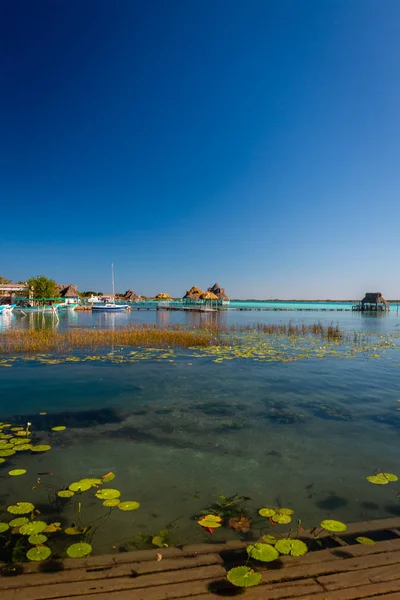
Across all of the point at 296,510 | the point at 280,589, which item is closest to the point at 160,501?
the point at 296,510

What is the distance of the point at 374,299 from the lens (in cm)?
7444

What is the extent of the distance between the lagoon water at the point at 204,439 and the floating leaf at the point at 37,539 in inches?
14.9

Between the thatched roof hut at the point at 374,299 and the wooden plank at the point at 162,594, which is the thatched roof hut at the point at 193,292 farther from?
the wooden plank at the point at 162,594

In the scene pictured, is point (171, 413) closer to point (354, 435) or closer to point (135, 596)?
point (354, 435)

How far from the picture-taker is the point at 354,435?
20.2 ft

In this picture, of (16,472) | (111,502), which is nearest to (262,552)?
(111,502)

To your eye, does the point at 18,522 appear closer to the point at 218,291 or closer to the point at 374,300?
the point at 374,300

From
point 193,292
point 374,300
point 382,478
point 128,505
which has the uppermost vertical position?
point 193,292

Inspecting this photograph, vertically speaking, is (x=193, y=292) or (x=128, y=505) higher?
(x=193, y=292)

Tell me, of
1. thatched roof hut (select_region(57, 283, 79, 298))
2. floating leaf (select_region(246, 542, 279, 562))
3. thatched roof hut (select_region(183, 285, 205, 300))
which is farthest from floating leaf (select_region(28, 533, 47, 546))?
thatched roof hut (select_region(57, 283, 79, 298))

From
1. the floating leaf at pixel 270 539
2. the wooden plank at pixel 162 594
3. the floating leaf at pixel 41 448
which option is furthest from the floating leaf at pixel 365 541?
the floating leaf at pixel 41 448

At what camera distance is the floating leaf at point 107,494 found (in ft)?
13.3

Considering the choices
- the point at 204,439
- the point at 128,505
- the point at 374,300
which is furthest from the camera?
the point at 374,300

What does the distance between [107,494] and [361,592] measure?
284 centimetres
